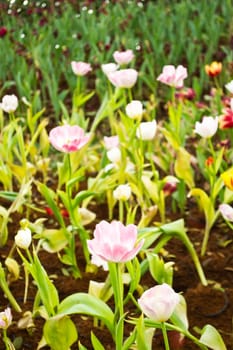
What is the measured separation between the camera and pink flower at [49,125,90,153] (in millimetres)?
1882

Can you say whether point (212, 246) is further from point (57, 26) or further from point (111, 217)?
point (57, 26)

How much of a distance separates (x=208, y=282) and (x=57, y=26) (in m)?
3.25

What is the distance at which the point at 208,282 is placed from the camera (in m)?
2.08

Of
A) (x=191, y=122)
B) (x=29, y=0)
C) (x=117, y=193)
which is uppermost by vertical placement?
(x=117, y=193)

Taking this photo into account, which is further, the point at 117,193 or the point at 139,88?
the point at 139,88

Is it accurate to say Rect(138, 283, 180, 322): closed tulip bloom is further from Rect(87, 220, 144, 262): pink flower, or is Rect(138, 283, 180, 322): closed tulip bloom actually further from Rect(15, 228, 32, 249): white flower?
Rect(15, 228, 32, 249): white flower

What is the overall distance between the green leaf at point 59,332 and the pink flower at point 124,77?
0.93m

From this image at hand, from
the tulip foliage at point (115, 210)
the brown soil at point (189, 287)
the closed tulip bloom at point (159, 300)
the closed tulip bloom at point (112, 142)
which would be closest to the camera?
the closed tulip bloom at point (159, 300)

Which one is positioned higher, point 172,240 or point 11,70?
point 172,240

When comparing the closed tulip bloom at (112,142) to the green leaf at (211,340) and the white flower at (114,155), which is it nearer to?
the white flower at (114,155)

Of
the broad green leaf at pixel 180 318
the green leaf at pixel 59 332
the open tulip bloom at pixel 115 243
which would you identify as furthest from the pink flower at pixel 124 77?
the open tulip bloom at pixel 115 243

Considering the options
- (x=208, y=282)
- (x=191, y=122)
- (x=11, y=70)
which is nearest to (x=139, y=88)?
(x=11, y=70)

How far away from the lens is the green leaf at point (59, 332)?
1.50 metres

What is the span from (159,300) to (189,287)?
855 millimetres
